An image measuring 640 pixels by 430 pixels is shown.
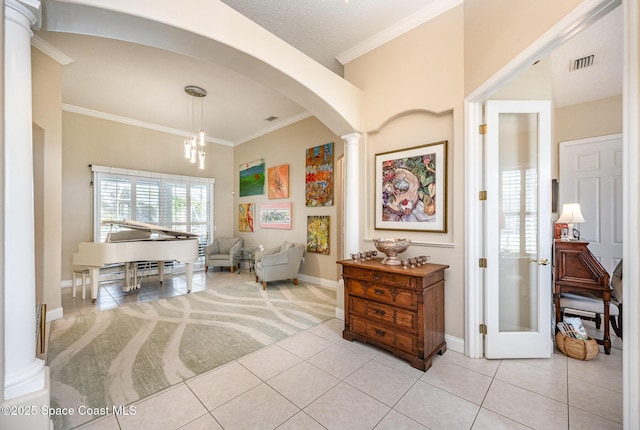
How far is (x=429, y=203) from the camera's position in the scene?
286cm

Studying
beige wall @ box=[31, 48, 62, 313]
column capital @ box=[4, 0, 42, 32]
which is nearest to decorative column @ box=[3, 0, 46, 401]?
column capital @ box=[4, 0, 42, 32]

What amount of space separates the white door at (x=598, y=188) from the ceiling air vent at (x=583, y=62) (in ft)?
4.72

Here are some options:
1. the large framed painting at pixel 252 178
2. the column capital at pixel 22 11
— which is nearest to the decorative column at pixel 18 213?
the column capital at pixel 22 11

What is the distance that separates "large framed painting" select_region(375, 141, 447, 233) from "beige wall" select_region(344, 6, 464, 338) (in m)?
0.08

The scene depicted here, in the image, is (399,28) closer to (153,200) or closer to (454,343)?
(454,343)

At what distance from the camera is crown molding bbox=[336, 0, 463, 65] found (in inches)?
106

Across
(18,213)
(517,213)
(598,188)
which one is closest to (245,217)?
(18,213)

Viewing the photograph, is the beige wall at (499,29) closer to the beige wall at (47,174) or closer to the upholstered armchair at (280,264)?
the upholstered armchair at (280,264)

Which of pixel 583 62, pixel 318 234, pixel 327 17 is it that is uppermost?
pixel 327 17

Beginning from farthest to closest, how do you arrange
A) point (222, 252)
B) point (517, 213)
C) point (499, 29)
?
point (222, 252)
point (517, 213)
point (499, 29)

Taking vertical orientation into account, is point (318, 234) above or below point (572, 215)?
below

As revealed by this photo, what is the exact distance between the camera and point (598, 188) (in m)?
4.20

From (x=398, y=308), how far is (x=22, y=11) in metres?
3.36

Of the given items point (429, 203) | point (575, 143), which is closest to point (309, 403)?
point (429, 203)
